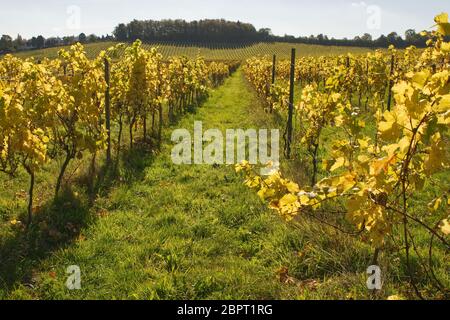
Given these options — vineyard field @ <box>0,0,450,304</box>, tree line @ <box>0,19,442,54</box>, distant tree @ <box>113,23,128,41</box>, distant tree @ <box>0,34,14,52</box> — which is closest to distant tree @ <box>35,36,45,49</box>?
tree line @ <box>0,19,442,54</box>

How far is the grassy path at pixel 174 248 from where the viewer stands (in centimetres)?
384

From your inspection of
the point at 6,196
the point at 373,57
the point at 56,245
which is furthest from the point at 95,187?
the point at 373,57

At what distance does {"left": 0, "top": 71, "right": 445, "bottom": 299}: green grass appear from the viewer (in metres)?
3.81

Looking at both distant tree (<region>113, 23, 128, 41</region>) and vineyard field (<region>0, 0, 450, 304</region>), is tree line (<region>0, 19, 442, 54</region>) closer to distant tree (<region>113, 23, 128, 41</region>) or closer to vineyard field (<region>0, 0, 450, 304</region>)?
distant tree (<region>113, 23, 128, 41</region>)

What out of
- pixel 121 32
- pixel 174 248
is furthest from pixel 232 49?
pixel 174 248

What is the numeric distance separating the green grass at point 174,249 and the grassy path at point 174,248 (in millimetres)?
13

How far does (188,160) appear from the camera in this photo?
8297 mm

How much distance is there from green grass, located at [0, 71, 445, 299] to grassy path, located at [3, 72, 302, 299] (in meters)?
0.01

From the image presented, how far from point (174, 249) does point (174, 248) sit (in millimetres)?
18

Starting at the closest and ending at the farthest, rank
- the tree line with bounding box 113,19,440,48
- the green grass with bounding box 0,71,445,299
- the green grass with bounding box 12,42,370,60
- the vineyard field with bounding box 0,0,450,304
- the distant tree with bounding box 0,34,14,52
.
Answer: the vineyard field with bounding box 0,0,450,304 → the green grass with bounding box 0,71,445,299 → the distant tree with bounding box 0,34,14,52 → the green grass with bounding box 12,42,370,60 → the tree line with bounding box 113,19,440,48

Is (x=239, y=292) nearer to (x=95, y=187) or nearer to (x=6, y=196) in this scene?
(x=95, y=187)

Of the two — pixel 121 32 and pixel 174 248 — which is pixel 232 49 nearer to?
pixel 121 32

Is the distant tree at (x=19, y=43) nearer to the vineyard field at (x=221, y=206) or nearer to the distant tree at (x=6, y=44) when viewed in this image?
the distant tree at (x=6, y=44)

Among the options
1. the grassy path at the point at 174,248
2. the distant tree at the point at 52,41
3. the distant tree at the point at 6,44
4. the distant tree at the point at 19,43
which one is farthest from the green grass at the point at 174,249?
the distant tree at the point at 52,41
